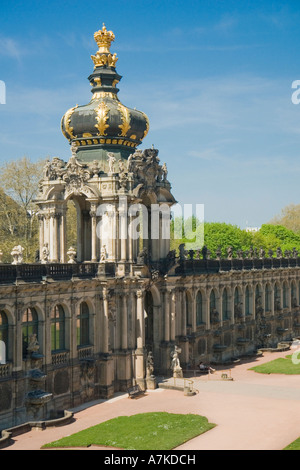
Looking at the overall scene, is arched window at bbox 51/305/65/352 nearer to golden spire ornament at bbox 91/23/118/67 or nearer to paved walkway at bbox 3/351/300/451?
paved walkway at bbox 3/351/300/451

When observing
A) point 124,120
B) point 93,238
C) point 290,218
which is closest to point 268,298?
point 93,238

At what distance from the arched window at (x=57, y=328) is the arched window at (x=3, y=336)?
14.5 feet

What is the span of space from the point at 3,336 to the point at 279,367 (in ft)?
91.0

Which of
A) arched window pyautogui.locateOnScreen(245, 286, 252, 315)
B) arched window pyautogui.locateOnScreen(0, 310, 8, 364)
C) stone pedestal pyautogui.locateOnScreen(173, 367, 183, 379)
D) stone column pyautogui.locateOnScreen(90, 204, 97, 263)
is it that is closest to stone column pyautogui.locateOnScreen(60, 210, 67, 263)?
stone column pyautogui.locateOnScreen(90, 204, 97, 263)

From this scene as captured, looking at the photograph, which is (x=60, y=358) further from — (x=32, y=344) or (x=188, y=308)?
(x=188, y=308)

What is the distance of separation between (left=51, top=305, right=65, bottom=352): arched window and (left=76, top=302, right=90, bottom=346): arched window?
8.05ft

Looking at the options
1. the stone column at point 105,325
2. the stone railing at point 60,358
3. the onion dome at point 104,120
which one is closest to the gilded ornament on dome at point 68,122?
the onion dome at point 104,120

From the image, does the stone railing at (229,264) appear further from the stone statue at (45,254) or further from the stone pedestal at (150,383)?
the stone statue at (45,254)

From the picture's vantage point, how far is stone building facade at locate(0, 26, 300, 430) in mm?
36438

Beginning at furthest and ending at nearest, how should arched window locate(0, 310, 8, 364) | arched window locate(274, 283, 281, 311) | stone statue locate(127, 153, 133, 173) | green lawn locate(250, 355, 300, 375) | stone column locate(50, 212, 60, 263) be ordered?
arched window locate(274, 283, 281, 311) → green lawn locate(250, 355, 300, 375) → stone column locate(50, 212, 60, 263) → stone statue locate(127, 153, 133, 173) → arched window locate(0, 310, 8, 364)

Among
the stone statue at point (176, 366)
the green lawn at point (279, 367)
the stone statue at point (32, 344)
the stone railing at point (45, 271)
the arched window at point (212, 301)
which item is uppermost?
the stone railing at point (45, 271)

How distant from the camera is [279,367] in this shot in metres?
55.1

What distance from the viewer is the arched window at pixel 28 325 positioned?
37.0m
